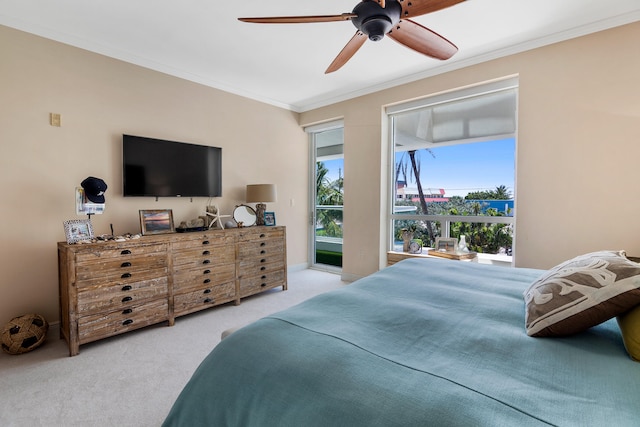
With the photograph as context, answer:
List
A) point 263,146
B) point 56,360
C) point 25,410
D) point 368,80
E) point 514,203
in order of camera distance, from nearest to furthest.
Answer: point 25,410, point 56,360, point 514,203, point 368,80, point 263,146

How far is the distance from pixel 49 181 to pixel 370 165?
11.8 ft

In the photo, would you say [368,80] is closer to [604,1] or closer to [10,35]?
[604,1]

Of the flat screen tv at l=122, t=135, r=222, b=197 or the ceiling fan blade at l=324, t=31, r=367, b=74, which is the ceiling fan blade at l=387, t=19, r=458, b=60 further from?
the flat screen tv at l=122, t=135, r=222, b=197

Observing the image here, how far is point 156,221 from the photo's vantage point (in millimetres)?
3191

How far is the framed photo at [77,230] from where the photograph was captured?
2.53 metres

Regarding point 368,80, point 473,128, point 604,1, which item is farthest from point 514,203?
point 368,80

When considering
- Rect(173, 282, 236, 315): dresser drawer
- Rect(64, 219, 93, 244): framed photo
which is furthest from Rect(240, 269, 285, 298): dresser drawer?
Rect(64, 219, 93, 244): framed photo

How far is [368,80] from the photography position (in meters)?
3.95

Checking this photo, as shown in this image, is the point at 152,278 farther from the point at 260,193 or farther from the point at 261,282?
the point at 260,193

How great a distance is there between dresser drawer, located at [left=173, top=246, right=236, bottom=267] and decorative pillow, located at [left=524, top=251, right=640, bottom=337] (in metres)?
2.95

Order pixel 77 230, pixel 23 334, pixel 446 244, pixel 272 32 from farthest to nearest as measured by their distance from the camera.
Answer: pixel 446 244 → pixel 272 32 → pixel 77 230 → pixel 23 334

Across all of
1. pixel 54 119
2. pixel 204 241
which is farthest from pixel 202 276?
pixel 54 119

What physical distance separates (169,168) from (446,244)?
11.2ft

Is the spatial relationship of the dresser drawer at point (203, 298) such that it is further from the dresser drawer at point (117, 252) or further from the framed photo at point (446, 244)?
the framed photo at point (446, 244)
